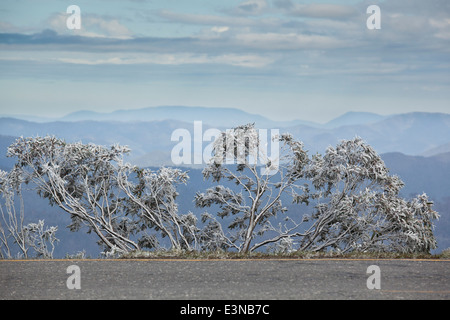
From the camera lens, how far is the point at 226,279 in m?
10.6

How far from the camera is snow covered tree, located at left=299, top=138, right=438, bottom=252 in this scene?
20.0 metres

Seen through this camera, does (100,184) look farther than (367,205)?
Yes

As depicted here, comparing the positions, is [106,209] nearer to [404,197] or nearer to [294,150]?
[294,150]

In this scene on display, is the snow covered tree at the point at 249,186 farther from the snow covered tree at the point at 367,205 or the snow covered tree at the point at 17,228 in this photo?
the snow covered tree at the point at 17,228

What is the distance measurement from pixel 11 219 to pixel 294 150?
980 cm

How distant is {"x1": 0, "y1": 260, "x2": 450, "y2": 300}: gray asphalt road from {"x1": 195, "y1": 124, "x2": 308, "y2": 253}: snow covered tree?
378 inches

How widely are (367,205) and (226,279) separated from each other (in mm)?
10801

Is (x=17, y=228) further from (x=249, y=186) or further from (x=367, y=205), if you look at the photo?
(x=367, y=205)

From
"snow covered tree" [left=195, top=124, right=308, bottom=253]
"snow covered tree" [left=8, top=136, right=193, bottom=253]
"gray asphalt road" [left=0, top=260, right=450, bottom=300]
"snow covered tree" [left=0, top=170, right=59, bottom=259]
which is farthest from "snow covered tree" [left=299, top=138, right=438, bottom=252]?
"snow covered tree" [left=0, top=170, right=59, bottom=259]

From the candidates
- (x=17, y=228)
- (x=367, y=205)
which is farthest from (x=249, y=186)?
(x=17, y=228)

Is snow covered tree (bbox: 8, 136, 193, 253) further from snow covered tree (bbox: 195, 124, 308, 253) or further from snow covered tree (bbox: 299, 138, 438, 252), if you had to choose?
snow covered tree (bbox: 299, 138, 438, 252)

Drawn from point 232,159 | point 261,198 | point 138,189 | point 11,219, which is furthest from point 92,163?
point 261,198

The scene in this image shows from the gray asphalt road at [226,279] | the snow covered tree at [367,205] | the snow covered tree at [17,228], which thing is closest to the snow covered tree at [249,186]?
the snow covered tree at [367,205]

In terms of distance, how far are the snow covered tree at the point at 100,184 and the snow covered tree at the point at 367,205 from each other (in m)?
4.86
